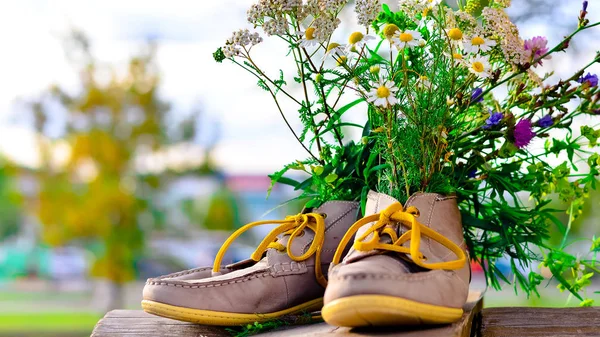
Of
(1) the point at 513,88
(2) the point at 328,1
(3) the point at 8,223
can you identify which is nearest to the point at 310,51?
(2) the point at 328,1

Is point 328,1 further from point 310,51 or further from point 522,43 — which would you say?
point 522,43

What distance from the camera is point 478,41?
811 mm

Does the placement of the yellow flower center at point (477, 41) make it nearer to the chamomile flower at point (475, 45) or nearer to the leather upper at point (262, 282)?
the chamomile flower at point (475, 45)

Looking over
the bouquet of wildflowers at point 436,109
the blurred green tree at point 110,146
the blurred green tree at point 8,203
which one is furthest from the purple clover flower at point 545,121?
the blurred green tree at point 8,203

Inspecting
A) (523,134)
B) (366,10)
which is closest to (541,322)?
(523,134)

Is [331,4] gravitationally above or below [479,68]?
above

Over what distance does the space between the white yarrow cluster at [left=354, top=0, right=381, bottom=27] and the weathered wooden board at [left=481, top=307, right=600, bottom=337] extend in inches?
16.3

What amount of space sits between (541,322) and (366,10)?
45cm

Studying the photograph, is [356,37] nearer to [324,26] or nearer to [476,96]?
[324,26]

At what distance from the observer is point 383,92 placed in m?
0.76

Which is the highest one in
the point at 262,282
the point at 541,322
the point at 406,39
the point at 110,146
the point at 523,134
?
the point at 110,146

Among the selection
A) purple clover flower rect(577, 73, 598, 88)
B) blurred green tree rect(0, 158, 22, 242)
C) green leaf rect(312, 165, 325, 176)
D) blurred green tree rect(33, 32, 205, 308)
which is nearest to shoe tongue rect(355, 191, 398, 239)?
green leaf rect(312, 165, 325, 176)

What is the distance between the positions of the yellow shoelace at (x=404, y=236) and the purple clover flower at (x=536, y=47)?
260 mm

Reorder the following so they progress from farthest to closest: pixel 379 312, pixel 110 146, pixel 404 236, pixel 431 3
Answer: pixel 110 146
pixel 431 3
pixel 404 236
pixel 379 312
